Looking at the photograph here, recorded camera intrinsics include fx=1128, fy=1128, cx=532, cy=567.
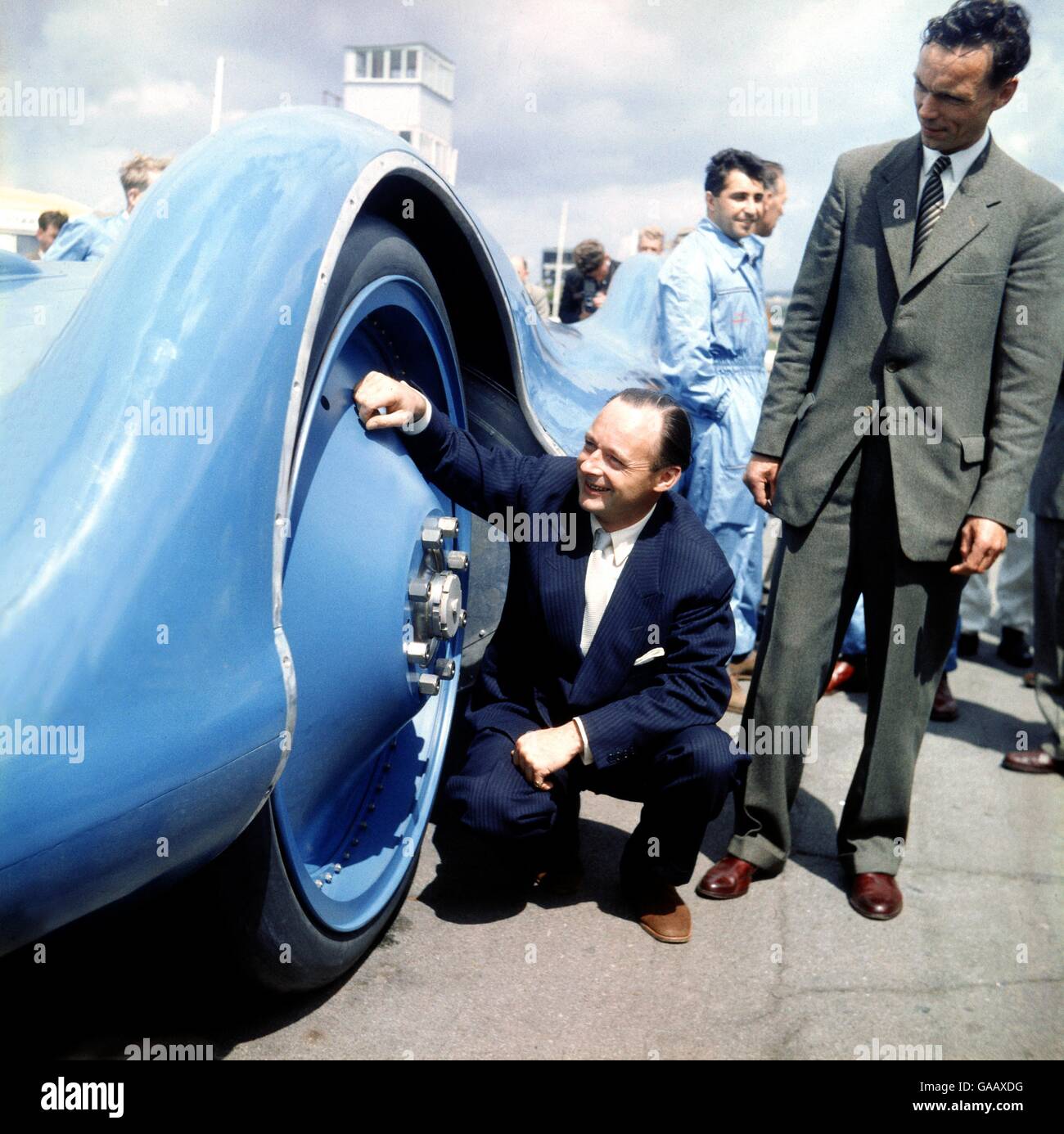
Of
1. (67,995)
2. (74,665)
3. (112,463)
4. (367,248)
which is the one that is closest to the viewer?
(74,665)

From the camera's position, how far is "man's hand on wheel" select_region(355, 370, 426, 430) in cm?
201

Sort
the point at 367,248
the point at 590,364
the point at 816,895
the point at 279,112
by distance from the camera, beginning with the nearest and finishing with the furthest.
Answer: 1. the point at 279,112
2. the point at 367,248
3. the point at 816,895
4. the point at 590,364

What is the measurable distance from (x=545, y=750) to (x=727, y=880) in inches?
25.7

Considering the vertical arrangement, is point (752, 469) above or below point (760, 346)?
below

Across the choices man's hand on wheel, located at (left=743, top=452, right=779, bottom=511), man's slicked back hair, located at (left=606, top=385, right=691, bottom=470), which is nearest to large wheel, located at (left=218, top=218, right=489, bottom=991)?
man's slicked back hair, located at (left=606, top=385, right=691, bottom=470)

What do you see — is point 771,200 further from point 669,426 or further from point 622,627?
point 622,627

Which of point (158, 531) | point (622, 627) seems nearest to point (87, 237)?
point (622, 627)

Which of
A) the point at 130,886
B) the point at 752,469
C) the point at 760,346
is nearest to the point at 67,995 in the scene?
the point at 130,886

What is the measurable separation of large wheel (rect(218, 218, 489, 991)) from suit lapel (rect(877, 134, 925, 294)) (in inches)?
39.9

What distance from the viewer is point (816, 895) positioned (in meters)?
2.66

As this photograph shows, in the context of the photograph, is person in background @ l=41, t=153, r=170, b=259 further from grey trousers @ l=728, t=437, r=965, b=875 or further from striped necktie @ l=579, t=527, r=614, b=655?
grey trousers @ l=728, t=437, r=965, b=875

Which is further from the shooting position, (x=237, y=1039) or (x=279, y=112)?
(x=237, y=1039)

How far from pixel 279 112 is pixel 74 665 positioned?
3.23 feet
